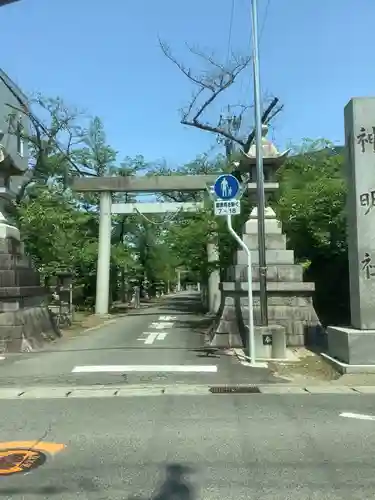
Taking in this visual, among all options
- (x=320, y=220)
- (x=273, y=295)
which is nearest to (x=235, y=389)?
(x=273, y=295)

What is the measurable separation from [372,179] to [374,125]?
1042mm

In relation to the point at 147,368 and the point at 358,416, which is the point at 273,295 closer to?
the point at 147,368

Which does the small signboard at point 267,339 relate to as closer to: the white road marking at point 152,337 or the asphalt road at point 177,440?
the asphalt road at point 177,440

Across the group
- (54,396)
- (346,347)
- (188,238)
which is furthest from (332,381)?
(188,238)

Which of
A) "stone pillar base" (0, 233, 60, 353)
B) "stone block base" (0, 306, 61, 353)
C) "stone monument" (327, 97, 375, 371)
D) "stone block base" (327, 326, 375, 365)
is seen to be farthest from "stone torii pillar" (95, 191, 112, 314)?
"stone block base" (327, 326, 375, 365)

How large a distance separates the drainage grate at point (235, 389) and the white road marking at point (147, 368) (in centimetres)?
147

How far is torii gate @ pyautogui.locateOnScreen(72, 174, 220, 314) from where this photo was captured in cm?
2955

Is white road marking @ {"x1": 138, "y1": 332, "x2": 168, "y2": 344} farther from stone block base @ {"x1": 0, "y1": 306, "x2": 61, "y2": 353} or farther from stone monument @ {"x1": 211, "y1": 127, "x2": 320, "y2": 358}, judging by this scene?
stone block base @ {"x1": 0, "y1": 306, "x2": 61, "y2": 353}

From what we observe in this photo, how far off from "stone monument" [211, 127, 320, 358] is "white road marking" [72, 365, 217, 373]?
308 centimetres

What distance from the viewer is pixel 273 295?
14.9 metres

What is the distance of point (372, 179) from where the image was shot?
35.6 ft

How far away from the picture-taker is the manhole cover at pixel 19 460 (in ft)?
16.9

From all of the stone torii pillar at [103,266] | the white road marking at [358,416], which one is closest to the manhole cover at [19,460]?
the white road marking at [358,416]

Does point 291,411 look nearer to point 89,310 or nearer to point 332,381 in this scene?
point 332,381
